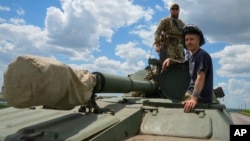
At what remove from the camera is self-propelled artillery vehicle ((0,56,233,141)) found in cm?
418

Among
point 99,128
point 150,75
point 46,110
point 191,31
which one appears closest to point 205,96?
point 191,31

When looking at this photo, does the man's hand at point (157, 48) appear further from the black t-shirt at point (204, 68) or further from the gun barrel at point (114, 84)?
the black t-shirt at point (204, 68)

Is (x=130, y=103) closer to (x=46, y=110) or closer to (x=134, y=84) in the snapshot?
(x=134, y=84)

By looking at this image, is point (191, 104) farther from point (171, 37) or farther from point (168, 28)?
point (168, 28)

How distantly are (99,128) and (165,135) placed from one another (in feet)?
2.79

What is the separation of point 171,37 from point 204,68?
12.4ft

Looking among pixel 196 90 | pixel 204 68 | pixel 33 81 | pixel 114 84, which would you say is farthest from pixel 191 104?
pixel 33 81

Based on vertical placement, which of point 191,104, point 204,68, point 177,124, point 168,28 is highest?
point 168,28

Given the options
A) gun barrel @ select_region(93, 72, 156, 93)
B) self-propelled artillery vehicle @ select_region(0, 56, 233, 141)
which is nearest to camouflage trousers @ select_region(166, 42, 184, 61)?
gun barrel @ select_region(93, 72, 156, 93)

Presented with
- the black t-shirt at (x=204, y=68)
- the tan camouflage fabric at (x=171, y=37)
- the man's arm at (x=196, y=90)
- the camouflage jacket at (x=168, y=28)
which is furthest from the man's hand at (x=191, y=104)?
the camouflage jacket at (x=168, y=28)

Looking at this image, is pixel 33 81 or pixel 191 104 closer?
pixel 33 81

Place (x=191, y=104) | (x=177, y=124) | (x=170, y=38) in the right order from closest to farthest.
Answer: (x=177, y=124) < (x=191, y=104) < (x=170, y=38)

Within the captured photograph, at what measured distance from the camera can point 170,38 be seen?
8.78 m

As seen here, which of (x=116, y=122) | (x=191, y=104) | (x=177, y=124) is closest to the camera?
(x=116, y=122)
